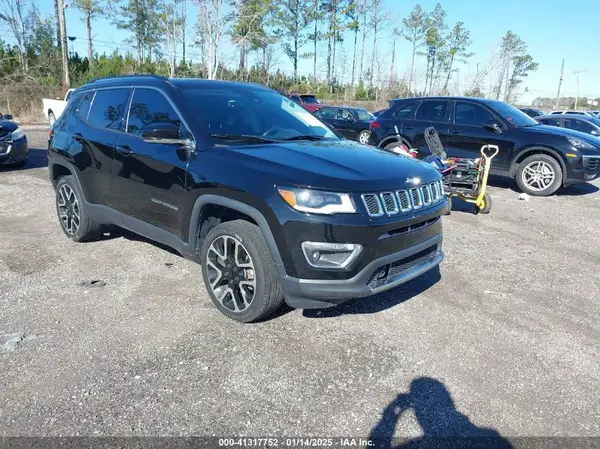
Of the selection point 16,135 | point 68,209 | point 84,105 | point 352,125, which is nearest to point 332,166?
point 84,105

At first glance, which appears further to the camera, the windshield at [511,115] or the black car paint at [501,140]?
the windshield at [511,115]

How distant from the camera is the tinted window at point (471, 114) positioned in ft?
29.0

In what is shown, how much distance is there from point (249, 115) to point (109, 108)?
1.55 meters

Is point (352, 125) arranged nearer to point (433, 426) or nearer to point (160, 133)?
point (160, 133)

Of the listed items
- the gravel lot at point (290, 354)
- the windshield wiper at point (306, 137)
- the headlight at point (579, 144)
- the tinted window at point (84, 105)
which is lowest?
the gravel lot at point (290, 354)

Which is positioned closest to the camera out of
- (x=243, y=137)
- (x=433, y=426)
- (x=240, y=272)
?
(x=433, y=426)

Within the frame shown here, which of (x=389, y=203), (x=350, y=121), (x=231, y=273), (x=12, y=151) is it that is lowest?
(x=231, y=273)

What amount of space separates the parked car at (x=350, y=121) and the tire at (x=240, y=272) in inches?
527

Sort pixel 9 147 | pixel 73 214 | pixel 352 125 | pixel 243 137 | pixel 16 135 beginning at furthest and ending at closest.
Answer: pixel 352 125, pixel 16 135, pixel 9 147, pixel 73 214, pixel 243 137

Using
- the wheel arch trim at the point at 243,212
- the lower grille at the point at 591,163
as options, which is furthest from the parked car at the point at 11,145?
the lower grille at the point at 591,163

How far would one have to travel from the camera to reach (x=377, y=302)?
12.7 ft

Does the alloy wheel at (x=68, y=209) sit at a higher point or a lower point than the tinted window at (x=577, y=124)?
lower

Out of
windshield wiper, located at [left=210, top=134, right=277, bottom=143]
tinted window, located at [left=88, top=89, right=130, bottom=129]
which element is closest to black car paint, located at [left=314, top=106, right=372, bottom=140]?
tinted window, located at [left=88, top=89, right=130, bottom=129]

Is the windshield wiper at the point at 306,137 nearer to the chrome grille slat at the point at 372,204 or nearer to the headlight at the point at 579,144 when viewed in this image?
the chrome grille slat at the point at 372,204
